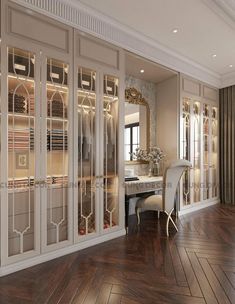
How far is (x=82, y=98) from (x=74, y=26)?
86 centimetres

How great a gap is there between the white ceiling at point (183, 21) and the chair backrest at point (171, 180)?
6.34 ft

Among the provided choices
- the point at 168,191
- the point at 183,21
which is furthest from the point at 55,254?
the point at 183,21

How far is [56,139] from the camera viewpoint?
109 inches

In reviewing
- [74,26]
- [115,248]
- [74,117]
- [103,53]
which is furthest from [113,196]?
[74,26]

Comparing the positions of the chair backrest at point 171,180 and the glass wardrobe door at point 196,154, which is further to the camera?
the glass wardrobe door at point 196,154

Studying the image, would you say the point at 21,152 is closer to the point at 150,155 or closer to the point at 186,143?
the point at 150,155

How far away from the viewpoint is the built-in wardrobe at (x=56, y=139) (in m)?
2.43

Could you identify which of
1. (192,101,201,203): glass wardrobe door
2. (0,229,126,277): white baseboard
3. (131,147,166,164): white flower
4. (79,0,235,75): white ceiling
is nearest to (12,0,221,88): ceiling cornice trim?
(79,0,235,75): white ceiling

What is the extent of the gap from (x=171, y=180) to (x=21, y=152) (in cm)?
212

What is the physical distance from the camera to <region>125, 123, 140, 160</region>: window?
4469 millimetres

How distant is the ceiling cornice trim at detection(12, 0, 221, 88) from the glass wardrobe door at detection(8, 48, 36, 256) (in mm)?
601

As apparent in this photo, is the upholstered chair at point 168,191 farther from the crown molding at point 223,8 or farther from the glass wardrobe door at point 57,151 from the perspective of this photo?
the crown molding at point 223,8

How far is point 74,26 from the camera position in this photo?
2898 millimetres

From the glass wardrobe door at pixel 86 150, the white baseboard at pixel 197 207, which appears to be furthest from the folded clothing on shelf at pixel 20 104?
the white baseboard at pixel 197 207
